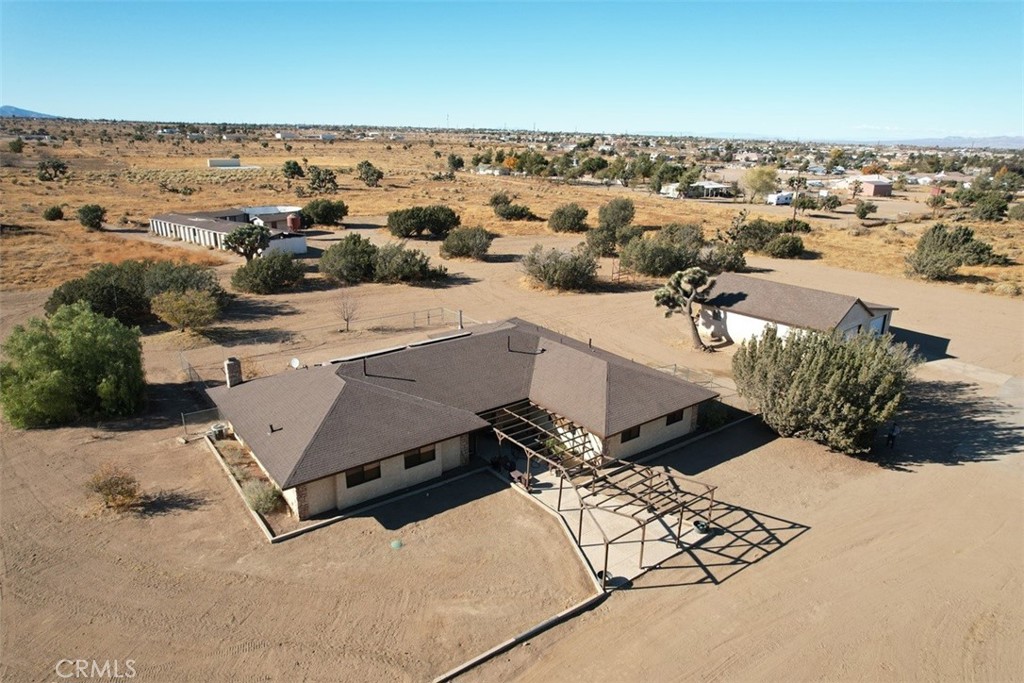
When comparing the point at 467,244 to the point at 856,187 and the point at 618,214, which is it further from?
the point at 856,187

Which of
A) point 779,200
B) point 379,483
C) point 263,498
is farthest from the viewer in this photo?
point 779,200

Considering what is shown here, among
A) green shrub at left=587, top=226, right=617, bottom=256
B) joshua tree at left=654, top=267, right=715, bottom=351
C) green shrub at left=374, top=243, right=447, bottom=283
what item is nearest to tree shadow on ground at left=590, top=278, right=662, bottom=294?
green shrub at left=587, top=226, right=617, bottom=256

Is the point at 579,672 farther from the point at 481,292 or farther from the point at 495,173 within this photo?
the point at 495,173

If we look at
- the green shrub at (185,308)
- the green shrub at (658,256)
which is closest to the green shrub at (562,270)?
the green shrub at (658,256)

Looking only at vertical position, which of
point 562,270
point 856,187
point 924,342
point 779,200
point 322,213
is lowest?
point 924,342

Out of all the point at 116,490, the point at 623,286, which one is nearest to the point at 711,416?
the point at 116,490

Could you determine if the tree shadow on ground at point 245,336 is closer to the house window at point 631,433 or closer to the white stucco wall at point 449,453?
the white stucco wall at point 449,453

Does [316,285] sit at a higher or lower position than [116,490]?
higher

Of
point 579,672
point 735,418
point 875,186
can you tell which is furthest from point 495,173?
point 579,672
